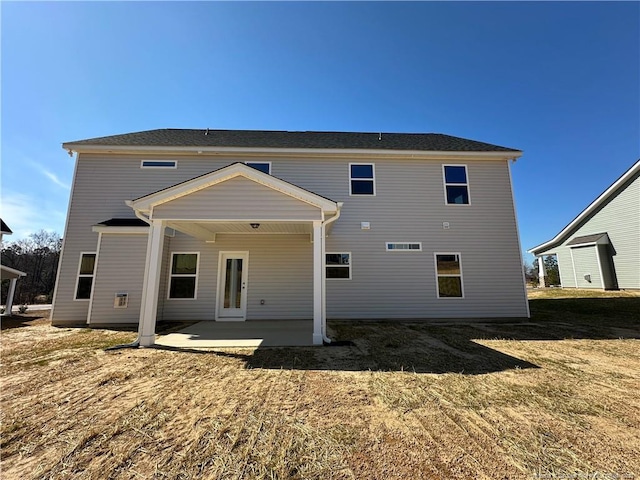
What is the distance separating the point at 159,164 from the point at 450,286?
452 inches

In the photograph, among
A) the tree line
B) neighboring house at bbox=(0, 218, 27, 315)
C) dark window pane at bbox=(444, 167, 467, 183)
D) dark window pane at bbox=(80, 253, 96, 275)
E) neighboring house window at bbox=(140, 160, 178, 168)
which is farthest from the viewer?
the tree line

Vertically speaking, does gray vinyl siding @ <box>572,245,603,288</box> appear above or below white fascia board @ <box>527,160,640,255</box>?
A: below

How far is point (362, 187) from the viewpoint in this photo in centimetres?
943

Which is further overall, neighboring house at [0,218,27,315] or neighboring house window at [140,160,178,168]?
neighboring house at [0,218,27,315]

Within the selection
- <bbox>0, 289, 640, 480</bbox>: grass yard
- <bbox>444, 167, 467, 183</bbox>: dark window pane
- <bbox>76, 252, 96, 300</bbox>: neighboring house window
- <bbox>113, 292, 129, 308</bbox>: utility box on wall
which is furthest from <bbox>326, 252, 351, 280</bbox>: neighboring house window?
<bbox>76, 252, 96, 300</bbox>: neighboring house window

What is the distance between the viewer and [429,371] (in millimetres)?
4043

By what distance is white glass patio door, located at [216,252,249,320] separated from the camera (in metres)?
8.64

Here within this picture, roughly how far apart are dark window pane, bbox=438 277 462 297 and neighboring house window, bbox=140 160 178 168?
10.6 metres

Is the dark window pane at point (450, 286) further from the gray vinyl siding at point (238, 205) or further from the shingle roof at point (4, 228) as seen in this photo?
the shingle roof at point (4, 228)

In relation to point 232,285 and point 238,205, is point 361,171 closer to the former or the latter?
point 238,205

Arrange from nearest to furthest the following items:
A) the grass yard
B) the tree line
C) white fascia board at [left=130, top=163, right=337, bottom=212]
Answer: the grass yard → white fascia board at [left=130, top=163, right=337, bottom=212] → the tree line

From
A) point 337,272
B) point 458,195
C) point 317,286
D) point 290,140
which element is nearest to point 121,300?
point 317,286

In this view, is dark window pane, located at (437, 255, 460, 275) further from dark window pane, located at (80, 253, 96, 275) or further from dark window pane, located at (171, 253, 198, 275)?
dark window pane, located at (80, 253, 96, 275)

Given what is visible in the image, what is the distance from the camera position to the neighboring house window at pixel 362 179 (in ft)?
30.8
